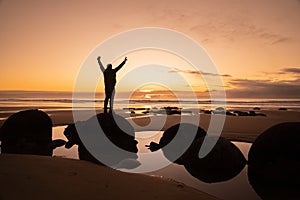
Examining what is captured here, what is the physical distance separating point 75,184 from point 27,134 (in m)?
6.51

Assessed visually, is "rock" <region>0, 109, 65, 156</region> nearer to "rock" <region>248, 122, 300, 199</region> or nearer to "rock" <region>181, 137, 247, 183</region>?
"rock" <region>181, 137, 247, 183</region>

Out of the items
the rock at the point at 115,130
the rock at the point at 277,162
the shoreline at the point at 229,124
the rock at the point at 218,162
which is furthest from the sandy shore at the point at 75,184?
the shoreline at the point at 229,124

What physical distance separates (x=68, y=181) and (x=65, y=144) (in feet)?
22.7

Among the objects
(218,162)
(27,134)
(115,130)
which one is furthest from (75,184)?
(27,134)

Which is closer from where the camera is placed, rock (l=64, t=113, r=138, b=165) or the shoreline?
rock (l=64, t=113, r=138, b=165)

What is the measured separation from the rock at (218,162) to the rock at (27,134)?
4963 mm

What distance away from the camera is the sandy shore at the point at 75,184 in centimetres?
455

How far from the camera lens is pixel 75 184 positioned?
511 centimetres

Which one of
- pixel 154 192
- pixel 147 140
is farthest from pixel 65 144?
pixel 154 192

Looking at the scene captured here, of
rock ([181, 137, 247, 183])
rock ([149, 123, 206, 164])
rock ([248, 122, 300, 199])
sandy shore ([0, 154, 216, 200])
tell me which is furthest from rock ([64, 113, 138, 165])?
rock ([248, 122, 300, 199])

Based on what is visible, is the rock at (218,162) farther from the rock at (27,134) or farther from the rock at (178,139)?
the rock at (27,134)

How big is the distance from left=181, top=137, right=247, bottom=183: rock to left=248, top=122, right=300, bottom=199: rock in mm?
460

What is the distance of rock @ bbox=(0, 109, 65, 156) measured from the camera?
1032 centimetres

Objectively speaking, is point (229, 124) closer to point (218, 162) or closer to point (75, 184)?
point (218, 162)
